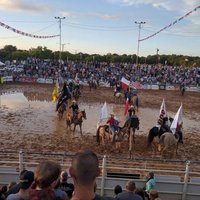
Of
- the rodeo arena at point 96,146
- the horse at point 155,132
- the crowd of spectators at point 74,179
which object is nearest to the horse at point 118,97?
the rodeo arena at point 96,146

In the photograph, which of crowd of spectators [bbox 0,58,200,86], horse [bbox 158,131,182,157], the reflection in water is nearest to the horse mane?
horse [bbox 158,131,182,157]

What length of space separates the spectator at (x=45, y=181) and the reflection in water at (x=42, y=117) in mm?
16212

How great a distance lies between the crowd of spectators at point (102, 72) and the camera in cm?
5478

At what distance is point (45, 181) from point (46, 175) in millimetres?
58

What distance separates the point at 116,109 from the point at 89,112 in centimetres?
319

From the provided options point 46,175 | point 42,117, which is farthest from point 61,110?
point 46,175

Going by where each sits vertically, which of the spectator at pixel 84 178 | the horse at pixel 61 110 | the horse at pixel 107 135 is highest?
the spectator at pixel 84 178

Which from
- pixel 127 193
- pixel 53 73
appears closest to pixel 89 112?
pixel 127 193

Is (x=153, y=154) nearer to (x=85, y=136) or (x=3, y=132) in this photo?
(x=85, y=136)

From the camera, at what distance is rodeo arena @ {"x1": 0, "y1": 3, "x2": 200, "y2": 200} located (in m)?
4.61

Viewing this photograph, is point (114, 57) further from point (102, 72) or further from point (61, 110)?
point (61, 110)

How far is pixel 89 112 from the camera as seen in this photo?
Answer: 28453mm

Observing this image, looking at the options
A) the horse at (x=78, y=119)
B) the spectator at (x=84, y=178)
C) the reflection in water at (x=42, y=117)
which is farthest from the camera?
the reflection in water at (x=42, y=117)

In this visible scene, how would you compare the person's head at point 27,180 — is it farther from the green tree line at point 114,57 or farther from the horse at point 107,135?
the green tree line at point 114,57
